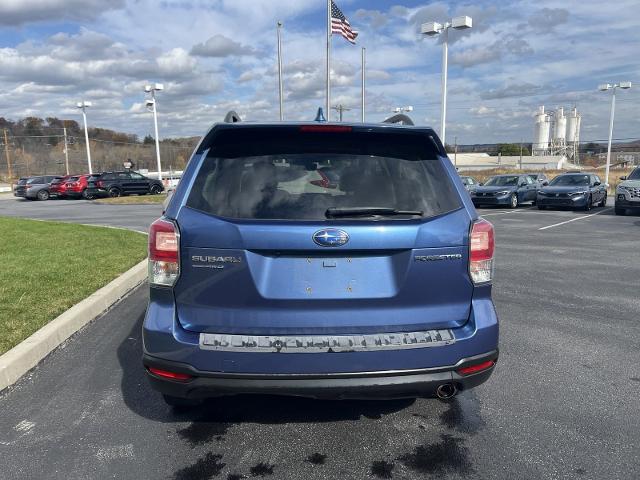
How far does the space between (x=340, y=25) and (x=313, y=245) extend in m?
23.7

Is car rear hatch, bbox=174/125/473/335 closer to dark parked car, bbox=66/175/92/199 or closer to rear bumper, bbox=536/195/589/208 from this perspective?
rear bumper, bbox=536/195/589/208

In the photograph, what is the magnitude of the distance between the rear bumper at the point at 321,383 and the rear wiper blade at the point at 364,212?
0.84m

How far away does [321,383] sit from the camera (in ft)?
9.02

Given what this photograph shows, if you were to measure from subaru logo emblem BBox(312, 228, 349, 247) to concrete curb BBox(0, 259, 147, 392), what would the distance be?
2.81 m

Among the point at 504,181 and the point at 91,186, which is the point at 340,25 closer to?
the point at 504,181

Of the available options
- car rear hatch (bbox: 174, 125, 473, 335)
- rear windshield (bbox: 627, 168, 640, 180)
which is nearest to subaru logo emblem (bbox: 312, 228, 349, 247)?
car rear hatch (bbox: 174, 125, 473, 335)

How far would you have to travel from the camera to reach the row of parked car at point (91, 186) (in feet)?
108

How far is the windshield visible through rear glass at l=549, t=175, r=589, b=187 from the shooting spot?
71.6 ft

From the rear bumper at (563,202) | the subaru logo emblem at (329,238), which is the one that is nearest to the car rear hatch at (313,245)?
the subaru logo emblem at (329,238)

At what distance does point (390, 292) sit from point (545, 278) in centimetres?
578

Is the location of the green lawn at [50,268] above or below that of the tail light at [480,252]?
below

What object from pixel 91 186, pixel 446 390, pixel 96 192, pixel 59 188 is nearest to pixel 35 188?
pixel 59 188

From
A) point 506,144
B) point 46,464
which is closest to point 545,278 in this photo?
point 46,464

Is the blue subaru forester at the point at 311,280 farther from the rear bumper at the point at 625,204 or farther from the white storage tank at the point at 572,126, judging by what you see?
the white storage tank at the point at 572,126
